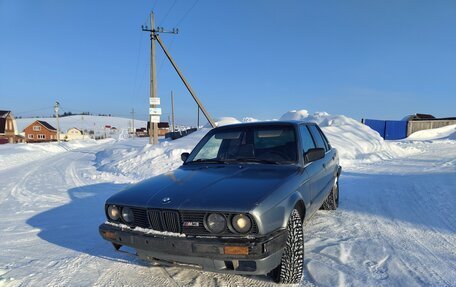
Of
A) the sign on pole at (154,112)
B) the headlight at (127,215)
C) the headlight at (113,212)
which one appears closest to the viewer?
the headlight at (127,215)

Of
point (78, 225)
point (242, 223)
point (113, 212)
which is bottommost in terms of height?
point (78, 225)

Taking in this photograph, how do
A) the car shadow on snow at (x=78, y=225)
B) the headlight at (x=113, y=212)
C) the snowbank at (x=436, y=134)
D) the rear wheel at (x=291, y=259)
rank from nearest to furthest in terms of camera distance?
the rear wheel at (x=291, y=259), the headlight at (x=113, y=212), the car shadow on snow at (x=78, y=225), the snowbank at (x=436, y=134)

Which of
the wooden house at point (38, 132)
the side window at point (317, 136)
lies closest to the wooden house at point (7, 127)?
the wooden house at point (38, 132)

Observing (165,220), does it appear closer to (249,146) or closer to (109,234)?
(109,234)

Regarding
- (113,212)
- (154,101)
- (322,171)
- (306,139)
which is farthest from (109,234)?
(154,101)

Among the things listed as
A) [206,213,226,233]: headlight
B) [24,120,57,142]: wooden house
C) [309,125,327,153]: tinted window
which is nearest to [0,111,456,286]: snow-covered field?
[206,213,226,233]: headlight

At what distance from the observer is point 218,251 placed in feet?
8.38

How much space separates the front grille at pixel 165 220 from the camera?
2.74m

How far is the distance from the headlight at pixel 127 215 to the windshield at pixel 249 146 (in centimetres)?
137

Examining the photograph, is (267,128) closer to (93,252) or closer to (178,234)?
(178,234)

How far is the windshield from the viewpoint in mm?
3912

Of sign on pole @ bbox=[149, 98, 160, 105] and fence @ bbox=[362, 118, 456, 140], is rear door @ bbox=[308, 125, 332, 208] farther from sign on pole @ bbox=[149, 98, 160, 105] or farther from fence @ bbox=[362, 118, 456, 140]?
fence @ bbox=[362, 118, 456, 140]

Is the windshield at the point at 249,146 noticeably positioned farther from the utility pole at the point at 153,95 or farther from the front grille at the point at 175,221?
the utility pole at the point at 153,95

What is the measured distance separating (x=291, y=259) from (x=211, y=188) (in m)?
0.97
